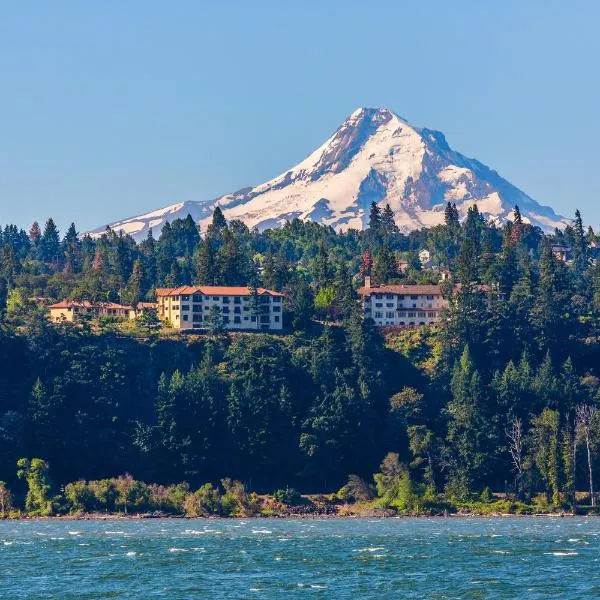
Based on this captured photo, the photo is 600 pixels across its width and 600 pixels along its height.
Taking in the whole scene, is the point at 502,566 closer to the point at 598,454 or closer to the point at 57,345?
the point at 598,454

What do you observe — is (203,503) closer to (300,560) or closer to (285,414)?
(285,414)

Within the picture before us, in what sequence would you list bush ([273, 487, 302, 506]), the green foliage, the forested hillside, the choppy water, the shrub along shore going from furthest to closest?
the forested hillside
bush ([273, 487, 302, 506])
the shrub along shore
the green foliage
the choppy water

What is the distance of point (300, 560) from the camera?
→ 106 metres

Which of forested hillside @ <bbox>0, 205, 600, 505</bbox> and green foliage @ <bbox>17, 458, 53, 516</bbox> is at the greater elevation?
forested hillside @ <bbox>0, 205, 600, 505</bbox>

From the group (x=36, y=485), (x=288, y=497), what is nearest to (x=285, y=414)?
(x=288, y=497)

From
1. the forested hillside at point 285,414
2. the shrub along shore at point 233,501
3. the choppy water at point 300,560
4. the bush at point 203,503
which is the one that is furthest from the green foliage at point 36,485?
the choppy water at point 300,560

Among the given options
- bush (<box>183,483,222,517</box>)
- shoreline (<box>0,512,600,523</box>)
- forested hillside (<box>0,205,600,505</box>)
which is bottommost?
shoreline (<box>0,512,600,523</box>)

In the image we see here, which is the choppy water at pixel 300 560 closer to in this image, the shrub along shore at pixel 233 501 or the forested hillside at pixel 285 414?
the shrub along shore at pixel 233 501

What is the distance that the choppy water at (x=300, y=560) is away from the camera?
9006cm

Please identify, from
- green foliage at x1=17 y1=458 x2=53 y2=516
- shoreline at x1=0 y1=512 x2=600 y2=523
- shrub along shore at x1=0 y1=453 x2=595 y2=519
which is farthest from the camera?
shrub along shore at x1=0 y1=453 x2=595 y2=519

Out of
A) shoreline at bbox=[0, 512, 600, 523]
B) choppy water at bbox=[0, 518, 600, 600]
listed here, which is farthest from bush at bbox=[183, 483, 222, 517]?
choppy water at bbox=[0, 518, 600, 600]

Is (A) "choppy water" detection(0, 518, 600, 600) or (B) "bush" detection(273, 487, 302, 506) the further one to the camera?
(B) "bush" detection(273, 487, 302, 506)

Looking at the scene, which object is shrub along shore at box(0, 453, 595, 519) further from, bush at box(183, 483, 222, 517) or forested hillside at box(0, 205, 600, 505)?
forested hillside at box(0, 205, 600, 505)

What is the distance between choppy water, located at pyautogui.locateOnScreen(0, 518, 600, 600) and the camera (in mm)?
90062
